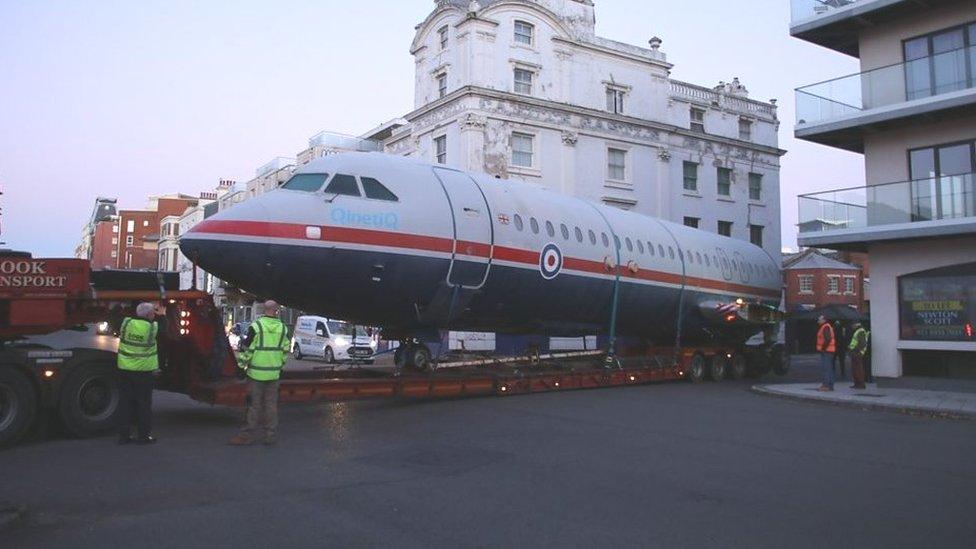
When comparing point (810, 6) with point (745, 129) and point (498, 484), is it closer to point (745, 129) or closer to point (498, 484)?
point (498, 484)

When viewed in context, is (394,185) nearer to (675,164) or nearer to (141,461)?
(141,461)

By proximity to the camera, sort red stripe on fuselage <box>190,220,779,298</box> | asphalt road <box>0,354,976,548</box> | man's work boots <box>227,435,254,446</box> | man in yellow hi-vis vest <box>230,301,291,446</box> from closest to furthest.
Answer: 1. asphalt road <box>0,354,976,548</box>
2. man's work boots <box>227,435,254,446</box>
3. man in yellow hi-vis vest <box>230,301,291,446</box>
4. red stripe on fuselage <box>190,220,779,298</box>

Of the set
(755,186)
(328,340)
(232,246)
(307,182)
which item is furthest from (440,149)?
(232,246)

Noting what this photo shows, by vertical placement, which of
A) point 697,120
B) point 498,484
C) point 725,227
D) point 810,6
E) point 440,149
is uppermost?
point 697,120

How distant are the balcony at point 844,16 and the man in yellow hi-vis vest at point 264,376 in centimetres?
1852

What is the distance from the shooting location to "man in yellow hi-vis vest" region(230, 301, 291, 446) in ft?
31.8

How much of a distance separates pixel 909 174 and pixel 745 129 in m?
24.7

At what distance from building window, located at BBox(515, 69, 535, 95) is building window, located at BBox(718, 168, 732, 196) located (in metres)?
13.7

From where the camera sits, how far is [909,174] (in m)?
20.5

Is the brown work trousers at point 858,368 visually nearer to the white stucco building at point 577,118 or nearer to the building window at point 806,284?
the white stucco building at point 577,118

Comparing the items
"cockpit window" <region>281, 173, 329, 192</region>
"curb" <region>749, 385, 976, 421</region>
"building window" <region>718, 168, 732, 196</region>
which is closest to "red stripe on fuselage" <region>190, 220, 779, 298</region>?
"cockpit window" <region>281, 173, 329, 192</region>

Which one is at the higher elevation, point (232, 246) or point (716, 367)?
point (232, 246)

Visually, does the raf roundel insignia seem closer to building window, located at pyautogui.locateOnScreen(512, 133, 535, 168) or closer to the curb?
the curb

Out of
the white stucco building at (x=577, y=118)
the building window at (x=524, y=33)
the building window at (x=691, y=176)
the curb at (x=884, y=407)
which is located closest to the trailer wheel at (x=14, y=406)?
the curb at (x=884, y=407)
